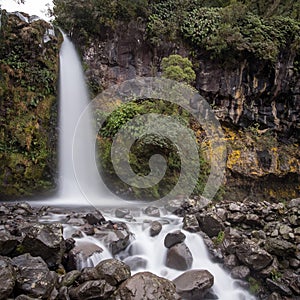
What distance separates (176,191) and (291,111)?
6.73 metres

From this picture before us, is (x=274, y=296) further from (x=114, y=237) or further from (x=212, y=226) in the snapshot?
(x=114, y=237)

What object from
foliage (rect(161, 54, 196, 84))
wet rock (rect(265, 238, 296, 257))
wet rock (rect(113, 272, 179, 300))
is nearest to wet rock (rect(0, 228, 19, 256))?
wet rock (rect(113, 272, 179, 300))

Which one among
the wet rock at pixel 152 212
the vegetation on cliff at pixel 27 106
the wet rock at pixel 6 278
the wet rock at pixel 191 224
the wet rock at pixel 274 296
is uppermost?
the vegetation on cliff at pixel 27 106

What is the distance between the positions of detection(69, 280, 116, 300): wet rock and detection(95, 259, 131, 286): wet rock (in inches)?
5.9

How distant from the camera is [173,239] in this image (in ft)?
17.0

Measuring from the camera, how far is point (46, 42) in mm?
10055

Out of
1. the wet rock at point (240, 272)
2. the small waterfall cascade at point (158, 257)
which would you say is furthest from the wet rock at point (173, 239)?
the wet rock at point (240, 272)

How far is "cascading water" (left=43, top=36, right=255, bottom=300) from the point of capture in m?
4.79

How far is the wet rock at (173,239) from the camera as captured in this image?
5.19 m

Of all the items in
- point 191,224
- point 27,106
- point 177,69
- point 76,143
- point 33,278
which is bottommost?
point 191,224

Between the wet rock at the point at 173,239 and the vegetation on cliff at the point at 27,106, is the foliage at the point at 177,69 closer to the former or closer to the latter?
the vegetation on cliff at the point at 27,106

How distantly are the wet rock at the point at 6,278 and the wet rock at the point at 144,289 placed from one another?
46.3 inches

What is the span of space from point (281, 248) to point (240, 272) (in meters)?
0.81

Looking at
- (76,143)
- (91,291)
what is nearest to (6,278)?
(91,291)
